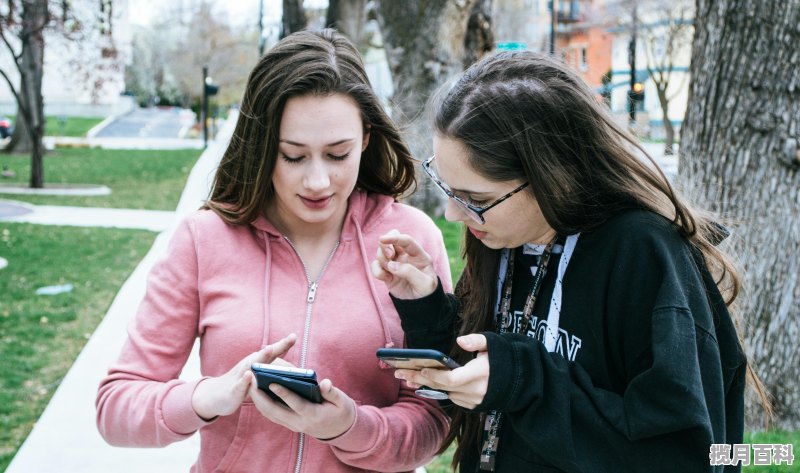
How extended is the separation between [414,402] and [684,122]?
10.7 feet

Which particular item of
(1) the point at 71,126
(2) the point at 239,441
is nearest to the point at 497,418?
(2) the point at 239,441

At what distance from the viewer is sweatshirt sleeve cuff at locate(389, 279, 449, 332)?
2189 mm

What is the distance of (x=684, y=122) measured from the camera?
500cm

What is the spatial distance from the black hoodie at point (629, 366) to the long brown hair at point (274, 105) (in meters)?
0.78

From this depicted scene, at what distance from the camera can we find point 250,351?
86.3 inches

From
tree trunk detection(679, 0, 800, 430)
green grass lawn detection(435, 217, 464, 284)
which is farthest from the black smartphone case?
green grass lawn detection(435, 217, 464, 284)

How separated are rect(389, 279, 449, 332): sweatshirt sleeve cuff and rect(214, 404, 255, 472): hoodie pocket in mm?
445

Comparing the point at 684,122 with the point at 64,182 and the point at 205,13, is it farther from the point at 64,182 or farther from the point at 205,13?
the point at 205,13

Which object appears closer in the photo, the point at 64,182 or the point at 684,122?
the point at 684,122

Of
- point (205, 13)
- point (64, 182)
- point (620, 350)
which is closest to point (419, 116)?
point (620, 350)

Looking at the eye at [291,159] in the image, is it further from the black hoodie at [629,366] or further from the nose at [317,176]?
the black hoodie at [629,366]

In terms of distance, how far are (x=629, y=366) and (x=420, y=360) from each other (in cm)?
45

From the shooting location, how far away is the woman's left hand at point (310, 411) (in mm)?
1992

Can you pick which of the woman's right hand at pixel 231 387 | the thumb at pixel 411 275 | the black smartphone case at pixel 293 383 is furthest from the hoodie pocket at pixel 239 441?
the thumb at pixel 411 275
